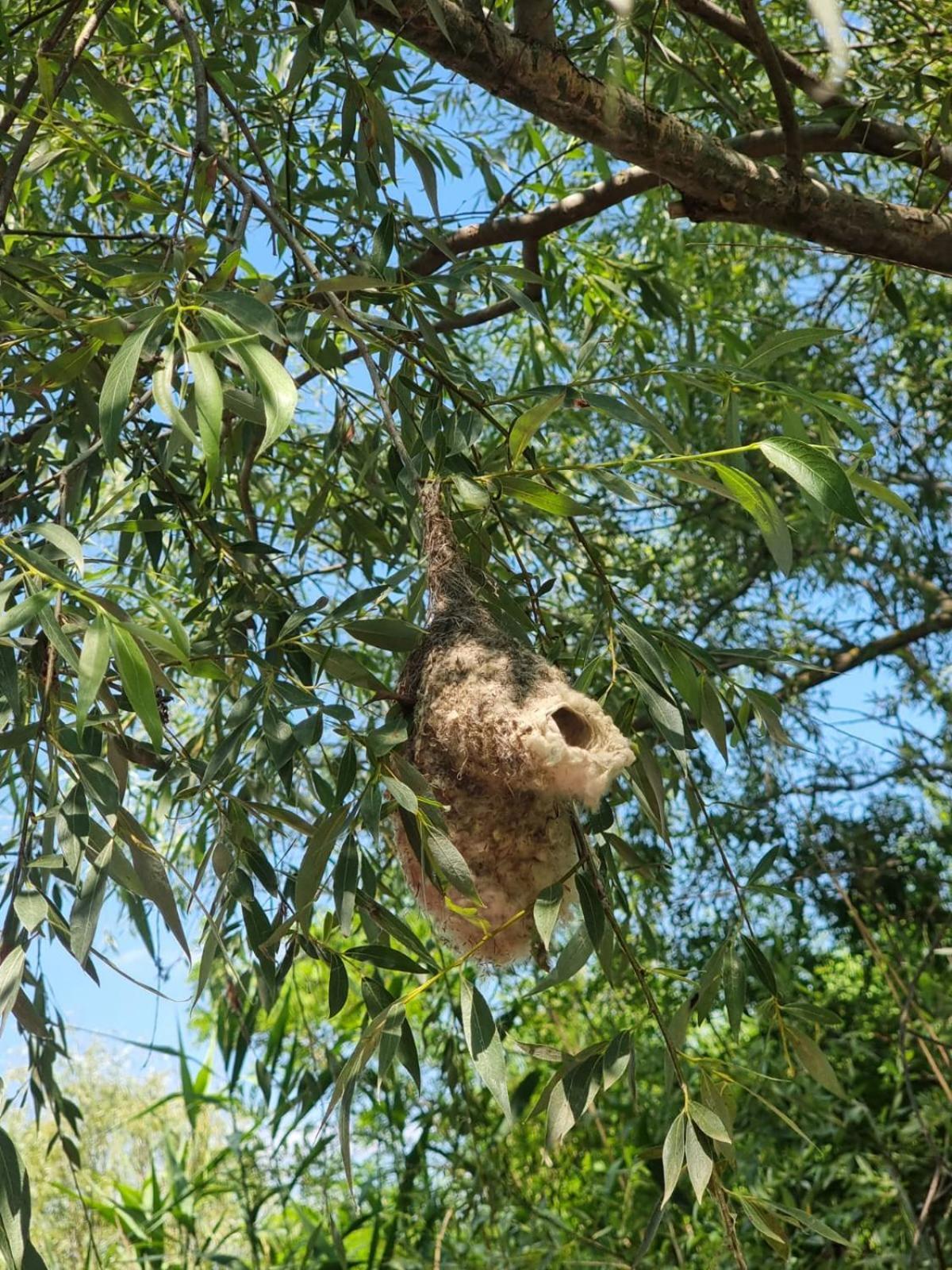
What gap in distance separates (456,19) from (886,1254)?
106 inches

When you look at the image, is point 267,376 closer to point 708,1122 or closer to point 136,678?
point 136,678

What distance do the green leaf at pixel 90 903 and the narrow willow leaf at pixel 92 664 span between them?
192 mm

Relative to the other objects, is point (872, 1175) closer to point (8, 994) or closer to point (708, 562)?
point (708, 562)

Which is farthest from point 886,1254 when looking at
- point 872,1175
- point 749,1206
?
point 749,1206

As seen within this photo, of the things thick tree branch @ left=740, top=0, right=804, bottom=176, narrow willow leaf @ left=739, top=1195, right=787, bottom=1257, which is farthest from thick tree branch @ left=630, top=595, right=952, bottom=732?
narrow willow leaf @ left=739, top=1195, right=787, bottom=1257

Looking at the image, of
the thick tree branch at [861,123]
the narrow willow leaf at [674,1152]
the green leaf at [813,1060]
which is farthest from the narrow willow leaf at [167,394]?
the thick tree branch at [861,123]

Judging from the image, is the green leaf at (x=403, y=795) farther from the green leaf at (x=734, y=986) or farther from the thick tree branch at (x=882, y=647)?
the thick tree branch at (x=882, y=647)

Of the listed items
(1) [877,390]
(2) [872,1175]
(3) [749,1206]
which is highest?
(1) [877,390]

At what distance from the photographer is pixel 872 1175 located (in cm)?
332

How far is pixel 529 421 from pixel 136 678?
0.37 metres

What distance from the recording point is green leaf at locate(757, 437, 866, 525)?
3.26 feet

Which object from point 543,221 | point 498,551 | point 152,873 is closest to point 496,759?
point 152,873

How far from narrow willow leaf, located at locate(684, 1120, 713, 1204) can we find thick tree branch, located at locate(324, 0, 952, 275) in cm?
100

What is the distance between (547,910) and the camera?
1.07 meters
